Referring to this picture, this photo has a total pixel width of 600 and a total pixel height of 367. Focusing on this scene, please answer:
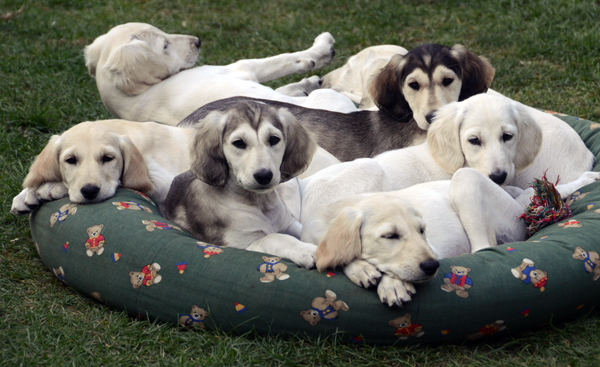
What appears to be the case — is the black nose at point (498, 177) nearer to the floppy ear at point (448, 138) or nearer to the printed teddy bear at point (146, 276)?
the floppy ear at point (448, 138)

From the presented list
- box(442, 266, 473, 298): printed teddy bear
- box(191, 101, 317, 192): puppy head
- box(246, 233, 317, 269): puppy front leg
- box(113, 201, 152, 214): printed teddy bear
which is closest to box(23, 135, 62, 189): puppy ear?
box(113, 201, 152, 214): printed teddy bear

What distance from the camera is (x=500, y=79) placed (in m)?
8.70

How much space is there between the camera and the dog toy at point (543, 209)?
4.46 meters

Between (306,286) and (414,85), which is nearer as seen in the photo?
(306,286)

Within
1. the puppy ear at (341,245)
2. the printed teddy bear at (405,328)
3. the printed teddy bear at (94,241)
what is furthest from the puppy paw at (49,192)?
the printed teddy bear at (405,328)

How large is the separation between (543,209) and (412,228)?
1.48 metres

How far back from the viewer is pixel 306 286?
3508mm

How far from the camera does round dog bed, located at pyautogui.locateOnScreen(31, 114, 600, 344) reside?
3.48 metres

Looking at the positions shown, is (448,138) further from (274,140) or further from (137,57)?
(137,57)

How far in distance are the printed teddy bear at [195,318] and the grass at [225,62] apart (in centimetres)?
6

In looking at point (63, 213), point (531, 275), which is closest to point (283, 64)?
point (63, 213)

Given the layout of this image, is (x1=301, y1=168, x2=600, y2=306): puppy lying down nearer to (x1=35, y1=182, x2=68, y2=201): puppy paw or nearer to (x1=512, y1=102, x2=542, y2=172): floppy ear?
(x1=512, y1=102, x2=542, y2=172): floppy ear

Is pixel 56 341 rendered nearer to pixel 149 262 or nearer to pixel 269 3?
pixel 149 262

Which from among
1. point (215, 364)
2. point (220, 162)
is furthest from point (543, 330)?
point (220, 162)
